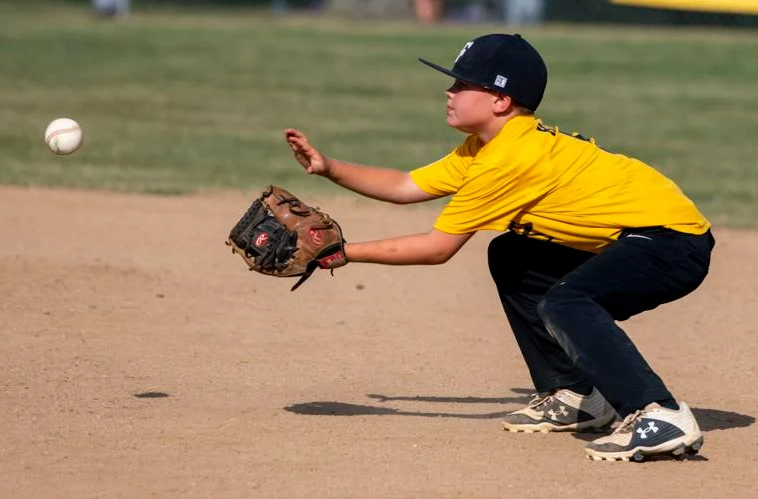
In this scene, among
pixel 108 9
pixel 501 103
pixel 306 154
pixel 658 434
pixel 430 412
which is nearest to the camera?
pixel 658 434

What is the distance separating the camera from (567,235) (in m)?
4.55

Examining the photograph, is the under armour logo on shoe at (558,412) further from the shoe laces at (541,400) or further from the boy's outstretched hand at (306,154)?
the boy's outstretched hand at (306,154)

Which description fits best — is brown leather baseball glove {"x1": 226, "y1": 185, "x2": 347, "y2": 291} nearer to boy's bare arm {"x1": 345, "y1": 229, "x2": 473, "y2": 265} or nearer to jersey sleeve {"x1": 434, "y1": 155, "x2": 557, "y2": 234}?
boy's bare arm {"x1": 345, "y1": 229, "x2": 473, "y2": 265}

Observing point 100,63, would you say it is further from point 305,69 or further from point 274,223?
point 274,223

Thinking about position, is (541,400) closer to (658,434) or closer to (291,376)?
(658,434)

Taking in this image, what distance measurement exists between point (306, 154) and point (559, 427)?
1345mm

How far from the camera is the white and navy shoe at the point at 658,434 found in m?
4.30


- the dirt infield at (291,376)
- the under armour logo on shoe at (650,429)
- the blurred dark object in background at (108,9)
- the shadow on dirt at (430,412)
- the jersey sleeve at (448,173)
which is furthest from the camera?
the blurred dark object in background at (108,9)

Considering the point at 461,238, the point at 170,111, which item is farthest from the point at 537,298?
the point at 170,111

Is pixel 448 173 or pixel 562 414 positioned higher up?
pixel 448 173

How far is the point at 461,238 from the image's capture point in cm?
442

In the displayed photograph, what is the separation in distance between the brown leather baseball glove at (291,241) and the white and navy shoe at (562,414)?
938mm

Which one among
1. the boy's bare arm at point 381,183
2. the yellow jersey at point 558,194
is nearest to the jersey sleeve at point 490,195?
the yellow jersey at point 558,194

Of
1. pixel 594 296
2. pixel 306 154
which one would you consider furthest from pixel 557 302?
pixel 306 154
